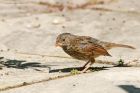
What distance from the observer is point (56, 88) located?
29.6 feet

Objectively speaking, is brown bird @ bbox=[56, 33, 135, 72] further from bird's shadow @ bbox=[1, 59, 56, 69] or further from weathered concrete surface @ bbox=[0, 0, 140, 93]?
bird's shadow @ bbox=[1, 59, 56, 69]

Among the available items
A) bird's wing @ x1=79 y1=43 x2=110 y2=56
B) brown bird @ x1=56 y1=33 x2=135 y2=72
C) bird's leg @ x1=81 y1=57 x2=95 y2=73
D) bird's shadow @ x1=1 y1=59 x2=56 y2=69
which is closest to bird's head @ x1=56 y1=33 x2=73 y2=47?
brown bird @ x1=56 y1=33 x2=135 y2=72

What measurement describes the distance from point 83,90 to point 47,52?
499cm

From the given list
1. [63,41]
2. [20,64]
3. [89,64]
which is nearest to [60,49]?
[20,64]

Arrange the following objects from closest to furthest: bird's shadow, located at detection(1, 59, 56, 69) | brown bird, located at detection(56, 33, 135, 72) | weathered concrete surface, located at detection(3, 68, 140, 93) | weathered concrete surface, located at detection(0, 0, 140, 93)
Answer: weathered concrete surface, located at detection(3, 68, 140, 93), weathered concrete surface, located at detection(0, 0, 140, 93), brown bird, located at detection(56, 33, 135, 72), bird's shadow, located at detection(1, 59, 56, 69)

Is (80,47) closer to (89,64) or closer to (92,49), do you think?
(92,49)

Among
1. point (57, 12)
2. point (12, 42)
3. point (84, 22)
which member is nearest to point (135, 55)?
point (12, 42)

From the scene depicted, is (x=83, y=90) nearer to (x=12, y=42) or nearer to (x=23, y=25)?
(x=12, y=42)

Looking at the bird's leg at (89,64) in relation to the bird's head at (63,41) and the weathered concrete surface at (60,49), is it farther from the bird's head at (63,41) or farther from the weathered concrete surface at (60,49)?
the bird's head at (63,41)

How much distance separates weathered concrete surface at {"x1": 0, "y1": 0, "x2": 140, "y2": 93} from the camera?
9195mm

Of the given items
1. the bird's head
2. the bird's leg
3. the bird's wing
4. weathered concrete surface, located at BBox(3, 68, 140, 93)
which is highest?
the bird's head

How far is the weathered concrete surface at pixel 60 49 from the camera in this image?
9.20 meters

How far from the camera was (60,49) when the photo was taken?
13953 millimetres

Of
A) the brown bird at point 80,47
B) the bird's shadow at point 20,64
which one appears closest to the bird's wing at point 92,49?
the brown bird at point 80,47
